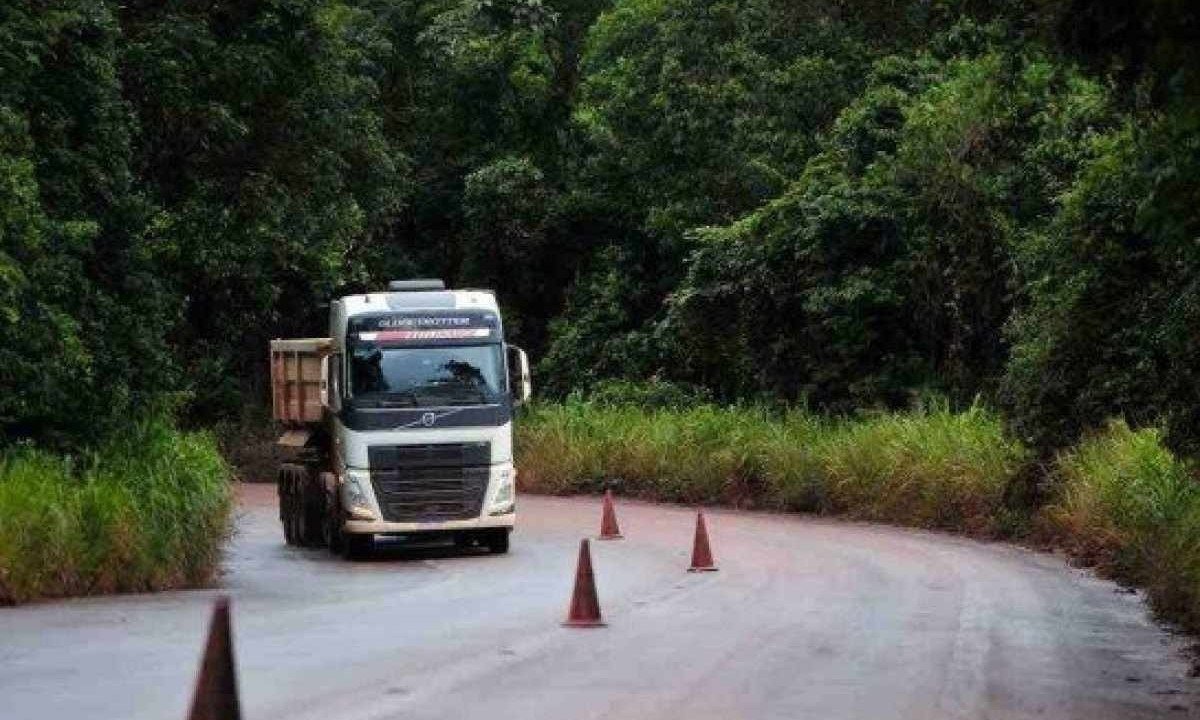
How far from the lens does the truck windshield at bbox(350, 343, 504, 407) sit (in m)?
27.5

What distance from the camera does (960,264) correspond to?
39.4 metres

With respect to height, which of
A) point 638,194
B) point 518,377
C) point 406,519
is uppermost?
point 638,194

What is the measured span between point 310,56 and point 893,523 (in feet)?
37.0

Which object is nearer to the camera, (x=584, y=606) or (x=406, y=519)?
(x=584, y=606)

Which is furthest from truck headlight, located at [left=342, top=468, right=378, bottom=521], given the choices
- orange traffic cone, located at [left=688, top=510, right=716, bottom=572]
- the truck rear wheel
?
orange traffic cone, located at [left=688, top=510, right=716, bottom=572]

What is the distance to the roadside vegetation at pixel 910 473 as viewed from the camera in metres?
22.0

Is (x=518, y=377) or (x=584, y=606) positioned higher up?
(x=518, y=377)

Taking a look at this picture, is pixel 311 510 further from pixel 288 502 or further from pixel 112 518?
pixel 112 518

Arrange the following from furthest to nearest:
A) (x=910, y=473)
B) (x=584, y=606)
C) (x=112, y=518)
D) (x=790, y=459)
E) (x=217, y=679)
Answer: (x=790, y=459) → (x=910, y=473) → (x=112, y=518) → (x=584, y=606) → (x=217, y=679)

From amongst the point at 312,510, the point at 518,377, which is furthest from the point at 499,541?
the point at 312,510

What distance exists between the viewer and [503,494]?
27.9 meters

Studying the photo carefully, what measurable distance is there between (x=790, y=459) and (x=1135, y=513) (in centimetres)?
1495

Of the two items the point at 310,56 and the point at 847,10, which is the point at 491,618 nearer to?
the point at 847,10

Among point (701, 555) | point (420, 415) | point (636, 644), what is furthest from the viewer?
point (420, 415)
